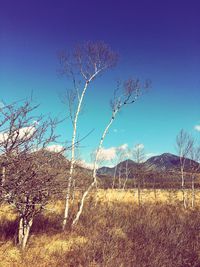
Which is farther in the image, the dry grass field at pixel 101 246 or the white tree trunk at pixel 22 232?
the white tree trunk at pixel 22 232

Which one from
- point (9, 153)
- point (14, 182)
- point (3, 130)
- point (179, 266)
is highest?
point (3, 130)

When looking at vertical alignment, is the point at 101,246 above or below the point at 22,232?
below

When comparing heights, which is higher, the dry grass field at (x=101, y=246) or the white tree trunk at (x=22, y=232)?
the white tree trunk at (x=22, y=232)

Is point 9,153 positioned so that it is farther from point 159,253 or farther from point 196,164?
point 196,164

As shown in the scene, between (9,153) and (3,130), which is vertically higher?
(3,130)

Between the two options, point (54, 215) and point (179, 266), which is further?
point (54, 215)

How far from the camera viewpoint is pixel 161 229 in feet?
32.8

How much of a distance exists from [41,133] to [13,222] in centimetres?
811

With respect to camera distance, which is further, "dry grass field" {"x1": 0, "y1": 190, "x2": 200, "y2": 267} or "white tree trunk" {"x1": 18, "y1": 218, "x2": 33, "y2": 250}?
"white tree trunk" {"x1": 18, "y1": 218, "x2": 33, "y2": 250}

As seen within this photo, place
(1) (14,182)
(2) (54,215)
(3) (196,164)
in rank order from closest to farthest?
(1) (14,182), (2) (54,215), (3) (196,164)

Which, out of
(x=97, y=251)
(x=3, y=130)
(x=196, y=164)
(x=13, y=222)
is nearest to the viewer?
(x=3, y=130)

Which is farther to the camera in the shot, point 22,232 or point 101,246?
point 22,232

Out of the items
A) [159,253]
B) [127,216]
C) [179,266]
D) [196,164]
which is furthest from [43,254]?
[196,164]

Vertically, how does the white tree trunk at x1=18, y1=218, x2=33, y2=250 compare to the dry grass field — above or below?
above
